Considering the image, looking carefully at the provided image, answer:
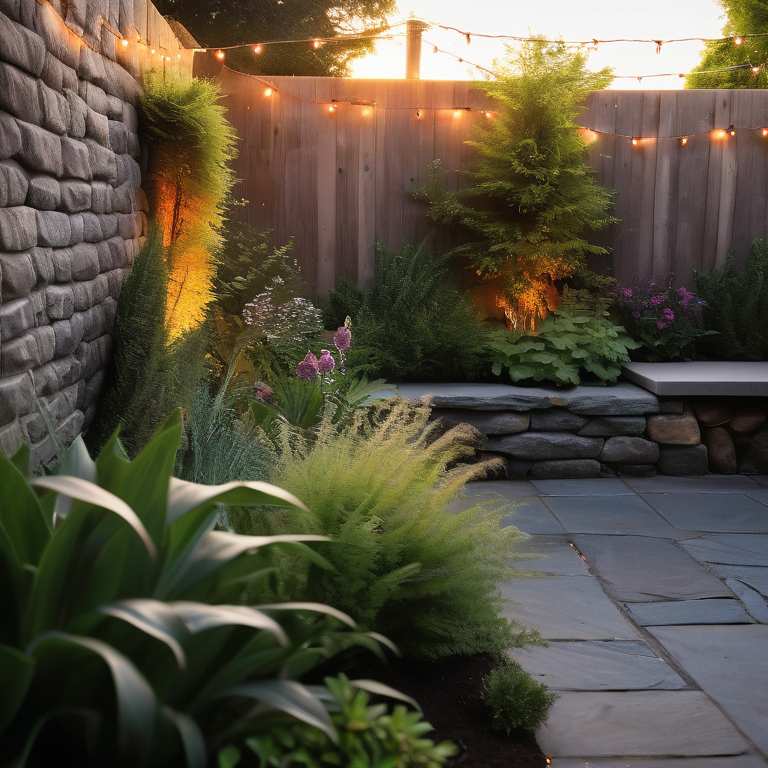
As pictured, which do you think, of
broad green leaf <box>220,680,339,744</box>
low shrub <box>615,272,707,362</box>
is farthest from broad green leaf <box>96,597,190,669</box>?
low shrub <box>615,272,707,362</box>

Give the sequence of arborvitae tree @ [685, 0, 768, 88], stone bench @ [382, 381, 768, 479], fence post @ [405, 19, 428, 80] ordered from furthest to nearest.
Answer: arborvitae tree @ [685, 0, 768, 88] < fence post @ [405, 19, 428, 80] < stone bench @ [382, 381, 768, 479]

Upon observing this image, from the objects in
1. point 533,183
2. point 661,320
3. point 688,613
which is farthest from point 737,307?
point 688,613

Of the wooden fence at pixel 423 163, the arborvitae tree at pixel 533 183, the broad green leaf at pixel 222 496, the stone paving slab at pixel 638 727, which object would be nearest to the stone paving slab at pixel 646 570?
the stone paving slab at pixel 638 727

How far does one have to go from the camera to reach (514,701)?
1552 mm

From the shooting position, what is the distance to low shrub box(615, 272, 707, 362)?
16.2 feet

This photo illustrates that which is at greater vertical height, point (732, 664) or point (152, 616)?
point (152, 616)

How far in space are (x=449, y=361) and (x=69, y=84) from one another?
2.73m

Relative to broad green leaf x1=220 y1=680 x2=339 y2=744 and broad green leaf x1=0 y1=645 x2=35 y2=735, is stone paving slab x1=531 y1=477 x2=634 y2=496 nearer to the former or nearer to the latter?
broad green leaf x1=220 y1=680 x2=339 y2=744

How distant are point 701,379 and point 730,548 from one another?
1.43m

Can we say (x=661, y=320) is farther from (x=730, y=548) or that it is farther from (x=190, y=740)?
(x=190, y=740)

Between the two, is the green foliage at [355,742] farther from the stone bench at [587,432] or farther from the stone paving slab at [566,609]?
the stone bench at [587,432]

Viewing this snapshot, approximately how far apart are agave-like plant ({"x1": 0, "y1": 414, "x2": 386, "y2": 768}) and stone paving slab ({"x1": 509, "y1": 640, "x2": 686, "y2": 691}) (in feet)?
3.79

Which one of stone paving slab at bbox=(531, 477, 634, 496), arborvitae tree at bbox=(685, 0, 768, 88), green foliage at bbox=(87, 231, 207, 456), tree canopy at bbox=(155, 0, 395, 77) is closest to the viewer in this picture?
green foliage at bbox=(87, 231, 207, 456)

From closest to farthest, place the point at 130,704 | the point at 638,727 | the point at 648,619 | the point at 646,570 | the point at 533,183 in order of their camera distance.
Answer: the point at 130,704
the point at 638,727
the point at 648,619
the point at 646,570
the point at 533,183
